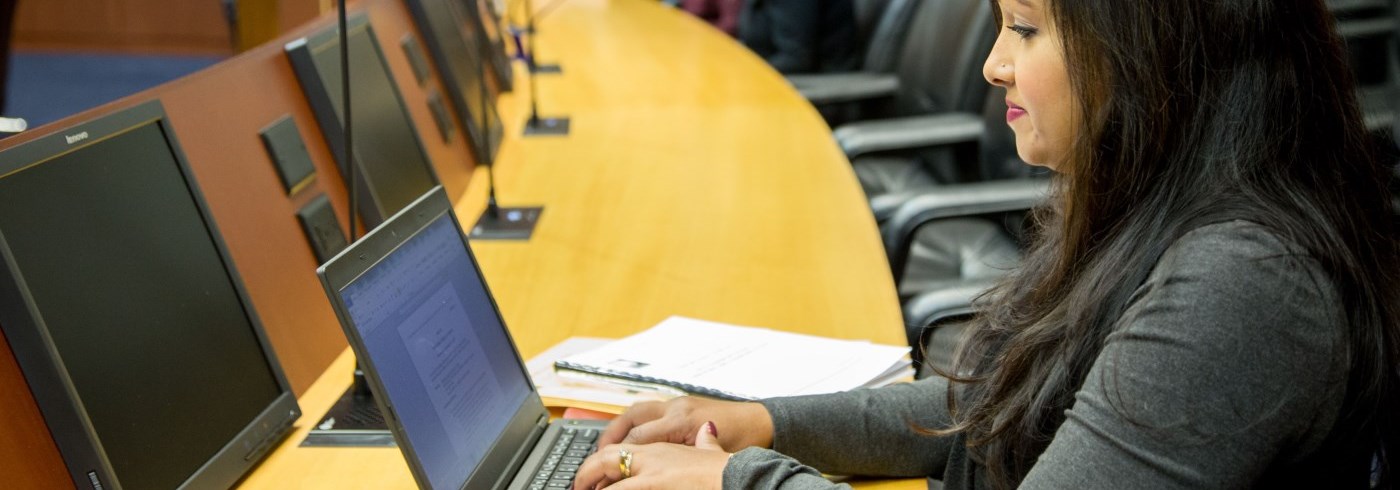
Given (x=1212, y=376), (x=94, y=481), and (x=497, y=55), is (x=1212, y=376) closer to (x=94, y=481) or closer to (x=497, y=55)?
(x=94, y=481)

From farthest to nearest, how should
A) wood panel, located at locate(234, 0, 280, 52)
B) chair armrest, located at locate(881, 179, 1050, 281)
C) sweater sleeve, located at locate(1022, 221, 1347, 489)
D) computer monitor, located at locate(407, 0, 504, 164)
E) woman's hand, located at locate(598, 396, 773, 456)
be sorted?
computer monitor, located at locate(407, 0, 504, 164)
chair armrest, located at locate(881, 179, 1050, 281)
wood panel, located at locate(234, 0, 280, 52)
woman's hand, located at locate(598, 396, 773, 456)
sweater sleeve, located at locate(1022, 221, 1347, 489)

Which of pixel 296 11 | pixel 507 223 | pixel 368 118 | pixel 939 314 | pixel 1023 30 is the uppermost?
pixel 296 11

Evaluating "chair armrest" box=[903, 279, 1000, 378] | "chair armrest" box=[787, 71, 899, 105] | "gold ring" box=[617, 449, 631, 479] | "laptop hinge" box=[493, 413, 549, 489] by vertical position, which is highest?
"laptop hinge" box=[493, 413, 549, 489]

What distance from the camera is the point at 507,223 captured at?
6.70 ft

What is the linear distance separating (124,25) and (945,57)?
2.31 meters

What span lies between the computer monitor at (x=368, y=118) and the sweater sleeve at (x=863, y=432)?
66 cm

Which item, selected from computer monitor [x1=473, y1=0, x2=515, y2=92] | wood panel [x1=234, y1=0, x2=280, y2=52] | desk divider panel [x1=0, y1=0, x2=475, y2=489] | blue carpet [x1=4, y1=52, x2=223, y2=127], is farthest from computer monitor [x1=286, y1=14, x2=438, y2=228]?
blue carpet [x1=4, y1=52, x2=223, y2=127]

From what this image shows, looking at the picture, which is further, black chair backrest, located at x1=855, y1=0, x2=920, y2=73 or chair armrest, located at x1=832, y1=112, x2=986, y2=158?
black chair backrest, located at x1=855, y1=0, x2=920, y2=73

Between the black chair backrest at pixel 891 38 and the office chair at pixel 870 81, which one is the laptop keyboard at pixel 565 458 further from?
the black chair backrest at pixel 891 38

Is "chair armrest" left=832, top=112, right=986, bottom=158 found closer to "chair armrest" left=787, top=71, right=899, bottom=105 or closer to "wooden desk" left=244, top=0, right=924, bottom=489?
"wooden desk" left=244, top=0, right=924, bottom=489

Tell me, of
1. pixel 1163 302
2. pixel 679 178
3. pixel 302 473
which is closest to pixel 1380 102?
pixel 679 178

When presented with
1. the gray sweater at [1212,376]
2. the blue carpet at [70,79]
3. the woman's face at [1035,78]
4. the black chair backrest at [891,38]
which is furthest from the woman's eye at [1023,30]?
the blue carpet at [70,79]

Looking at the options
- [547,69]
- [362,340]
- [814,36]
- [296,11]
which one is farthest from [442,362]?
[814,36]

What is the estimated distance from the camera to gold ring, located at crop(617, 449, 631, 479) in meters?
1.04
